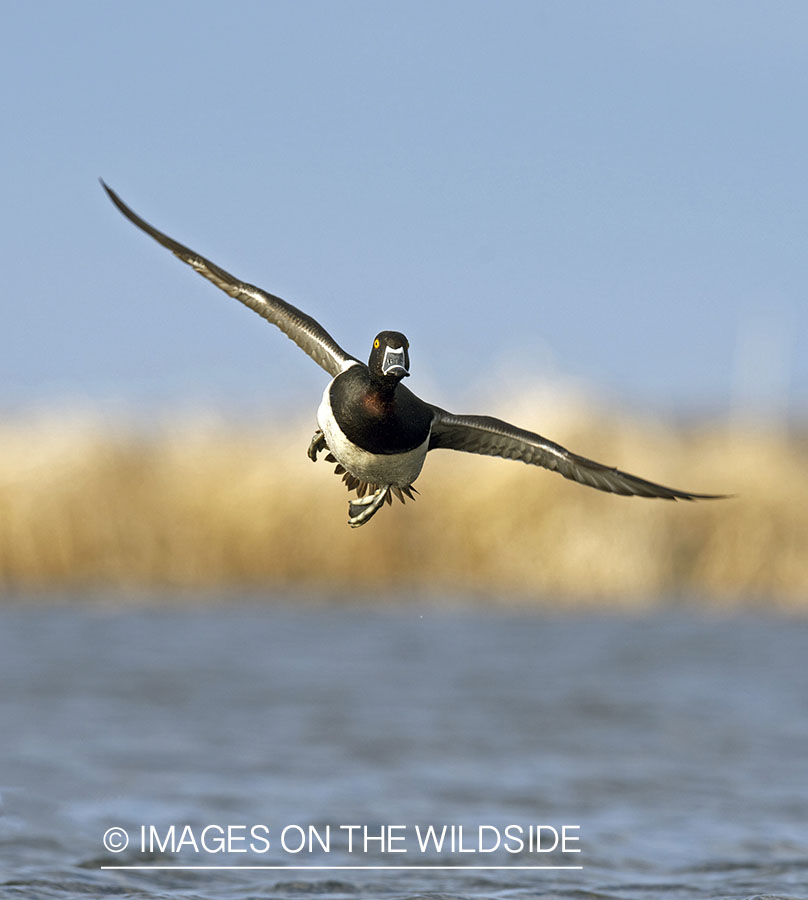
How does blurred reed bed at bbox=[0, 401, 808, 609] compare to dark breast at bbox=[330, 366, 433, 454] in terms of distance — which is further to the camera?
blurred reed bed at bbox=[0, 401, 808, 609]

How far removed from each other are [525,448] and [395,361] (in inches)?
49.8

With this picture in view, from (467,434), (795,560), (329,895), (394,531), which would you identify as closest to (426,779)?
(329,895)

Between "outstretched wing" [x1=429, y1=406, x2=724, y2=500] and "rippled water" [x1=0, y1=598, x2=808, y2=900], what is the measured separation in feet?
A: 12.1

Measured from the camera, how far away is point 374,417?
19.4ft

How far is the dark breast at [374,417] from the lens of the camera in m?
5.92

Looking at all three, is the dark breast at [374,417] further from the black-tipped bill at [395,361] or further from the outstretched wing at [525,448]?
the outstretched wing at [525,448]

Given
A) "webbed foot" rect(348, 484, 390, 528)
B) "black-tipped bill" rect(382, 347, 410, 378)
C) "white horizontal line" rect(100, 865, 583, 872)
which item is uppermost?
"white horizontal line" rect(100, 865, 583, 872)

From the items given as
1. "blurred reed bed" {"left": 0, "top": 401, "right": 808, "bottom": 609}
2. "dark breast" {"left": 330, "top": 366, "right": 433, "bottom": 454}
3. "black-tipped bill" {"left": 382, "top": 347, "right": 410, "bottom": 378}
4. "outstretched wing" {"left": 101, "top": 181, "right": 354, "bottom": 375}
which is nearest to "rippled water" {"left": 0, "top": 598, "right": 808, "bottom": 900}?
"blurred reed bed" {"left": 0, "top": 401, "right": 808, "bottom": 609}

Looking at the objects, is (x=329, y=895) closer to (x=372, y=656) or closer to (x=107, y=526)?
(x=372, y=656)

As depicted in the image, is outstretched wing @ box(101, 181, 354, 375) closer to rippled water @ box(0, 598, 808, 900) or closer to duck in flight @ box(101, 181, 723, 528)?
duck in flight @ box(101, 181, 723, 528)

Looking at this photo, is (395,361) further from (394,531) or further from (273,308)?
(394,531)

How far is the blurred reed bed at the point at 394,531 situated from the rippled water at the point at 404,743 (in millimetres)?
647

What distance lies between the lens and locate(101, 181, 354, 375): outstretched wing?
671cm

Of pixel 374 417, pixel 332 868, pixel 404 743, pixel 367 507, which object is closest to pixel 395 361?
pixel 374 417
